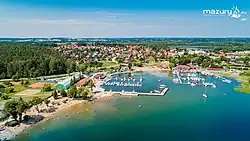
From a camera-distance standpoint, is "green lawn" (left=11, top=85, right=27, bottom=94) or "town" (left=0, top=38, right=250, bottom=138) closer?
"town" (left=0, top=38, right=250, bottom=138)

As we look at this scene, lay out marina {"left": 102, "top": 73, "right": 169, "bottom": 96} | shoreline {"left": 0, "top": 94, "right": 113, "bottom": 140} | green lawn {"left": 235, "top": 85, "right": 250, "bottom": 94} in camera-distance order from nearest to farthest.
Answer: shoreline {"left": 0, "top": 94, "right": 113, "bottom": 140} < marina {"left": 102, "top": 73, "right": 169, "bottom": 96} < green lawn {"left": 235, "top": 85, "right": 250, "bottom": 94}

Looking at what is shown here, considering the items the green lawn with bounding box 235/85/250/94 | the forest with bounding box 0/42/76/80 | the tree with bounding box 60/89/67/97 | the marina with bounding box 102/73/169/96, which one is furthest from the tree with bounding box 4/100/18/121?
the green lawn with bounding box 235/85/250/94

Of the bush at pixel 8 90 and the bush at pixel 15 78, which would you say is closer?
the bush at pixel 8 90

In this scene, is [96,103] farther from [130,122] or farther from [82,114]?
[130,122]

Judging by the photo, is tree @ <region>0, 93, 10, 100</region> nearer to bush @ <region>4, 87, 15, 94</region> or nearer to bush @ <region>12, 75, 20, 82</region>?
bush @ <region>4, 87, 15, 94</region>

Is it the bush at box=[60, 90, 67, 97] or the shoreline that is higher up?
the bush at box=[60, 90, 67, 97]

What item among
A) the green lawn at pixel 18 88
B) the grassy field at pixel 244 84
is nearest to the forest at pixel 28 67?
the green lawn at pixel 18 88

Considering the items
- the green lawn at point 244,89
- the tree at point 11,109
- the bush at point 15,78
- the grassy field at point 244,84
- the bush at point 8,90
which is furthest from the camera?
the bush at point 15,78

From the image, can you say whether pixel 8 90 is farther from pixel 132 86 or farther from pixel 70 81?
pixel 132 86

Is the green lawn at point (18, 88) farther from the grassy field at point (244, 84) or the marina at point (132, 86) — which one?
the grassy field at point (244, 84)
